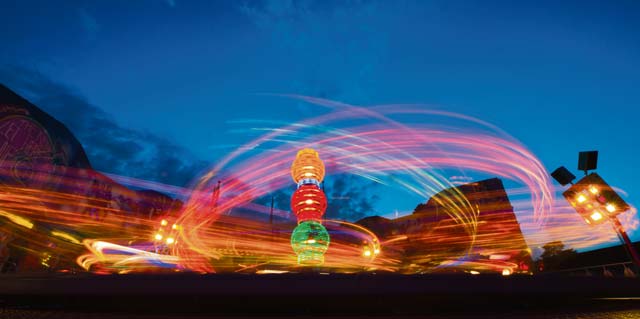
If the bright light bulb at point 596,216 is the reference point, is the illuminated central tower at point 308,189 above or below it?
above

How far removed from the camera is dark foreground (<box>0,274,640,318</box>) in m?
1.30

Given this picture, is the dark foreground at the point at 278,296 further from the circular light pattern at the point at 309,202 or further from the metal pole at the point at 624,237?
the circular light pattern at the point at 309,202

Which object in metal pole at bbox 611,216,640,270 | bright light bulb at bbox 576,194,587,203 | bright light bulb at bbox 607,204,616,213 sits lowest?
metal pole at bbox 611,216,640,270

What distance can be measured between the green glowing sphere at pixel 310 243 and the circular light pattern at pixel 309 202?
1636mm

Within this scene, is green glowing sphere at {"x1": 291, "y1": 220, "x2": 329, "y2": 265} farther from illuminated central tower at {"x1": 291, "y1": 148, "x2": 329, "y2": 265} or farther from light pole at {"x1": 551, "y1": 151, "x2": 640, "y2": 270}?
light pole at {"x1": 551, "y1": 151, "x2": 640, "y2": 270}

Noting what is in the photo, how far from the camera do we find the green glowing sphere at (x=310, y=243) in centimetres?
1145

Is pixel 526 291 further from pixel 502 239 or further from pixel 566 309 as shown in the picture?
pixel 502 239

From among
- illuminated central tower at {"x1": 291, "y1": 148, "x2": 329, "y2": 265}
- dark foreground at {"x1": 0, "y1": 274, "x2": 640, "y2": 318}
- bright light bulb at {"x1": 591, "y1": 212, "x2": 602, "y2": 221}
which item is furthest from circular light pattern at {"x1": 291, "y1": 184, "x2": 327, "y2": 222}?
dark foreground at {"x1": 0, "y1": 274, "x2": 640, "y2": 318}

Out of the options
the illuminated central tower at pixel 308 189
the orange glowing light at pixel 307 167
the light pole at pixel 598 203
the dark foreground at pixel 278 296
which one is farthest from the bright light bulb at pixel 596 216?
the orange glowing light at pixel 307 167

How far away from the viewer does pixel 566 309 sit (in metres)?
1.52

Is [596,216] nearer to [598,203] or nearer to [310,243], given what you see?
[598,203]

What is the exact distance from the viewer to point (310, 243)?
11445 millimetres

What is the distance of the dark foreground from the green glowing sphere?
10.3 m

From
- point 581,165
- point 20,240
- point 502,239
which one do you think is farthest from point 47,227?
point 502,239
